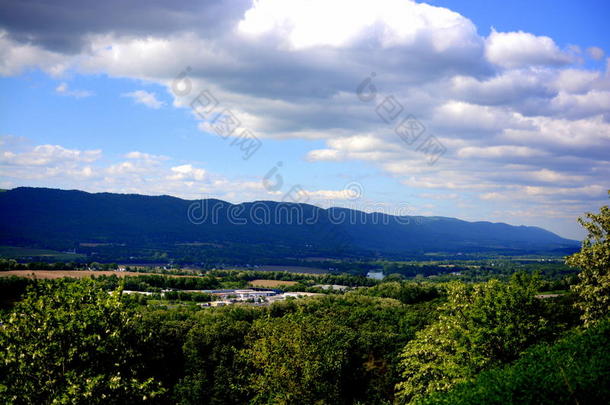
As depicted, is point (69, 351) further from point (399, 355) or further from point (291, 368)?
point (399, 355)

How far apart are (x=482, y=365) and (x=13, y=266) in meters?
135

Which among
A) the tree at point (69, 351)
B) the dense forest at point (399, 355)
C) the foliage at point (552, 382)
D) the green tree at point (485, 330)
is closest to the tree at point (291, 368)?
the dense forest at point (399, 355)

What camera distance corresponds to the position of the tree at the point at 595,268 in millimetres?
24656

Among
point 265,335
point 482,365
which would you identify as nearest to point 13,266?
point 265,335

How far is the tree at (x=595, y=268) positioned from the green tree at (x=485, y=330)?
2.33 metres

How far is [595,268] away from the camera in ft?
83.9

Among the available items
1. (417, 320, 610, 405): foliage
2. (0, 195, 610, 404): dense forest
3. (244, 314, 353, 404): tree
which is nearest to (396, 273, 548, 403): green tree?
(0, 195, 610, 404): dense forest

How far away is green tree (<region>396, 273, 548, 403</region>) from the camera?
2338 cm

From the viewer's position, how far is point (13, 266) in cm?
12700

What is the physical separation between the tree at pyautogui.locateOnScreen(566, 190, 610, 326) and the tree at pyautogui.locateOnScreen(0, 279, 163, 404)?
22.0 meters

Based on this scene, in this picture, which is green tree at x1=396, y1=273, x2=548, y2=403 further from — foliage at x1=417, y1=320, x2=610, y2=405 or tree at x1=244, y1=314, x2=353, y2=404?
tree at x1=244, y1=314, x2=353, y2=404

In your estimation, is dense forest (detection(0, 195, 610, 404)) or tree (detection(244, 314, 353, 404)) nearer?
dense forest (detection(0, 195, 610, 404))

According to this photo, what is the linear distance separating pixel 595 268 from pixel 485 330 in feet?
24.8

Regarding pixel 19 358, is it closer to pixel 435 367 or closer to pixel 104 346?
pixel 104 346
